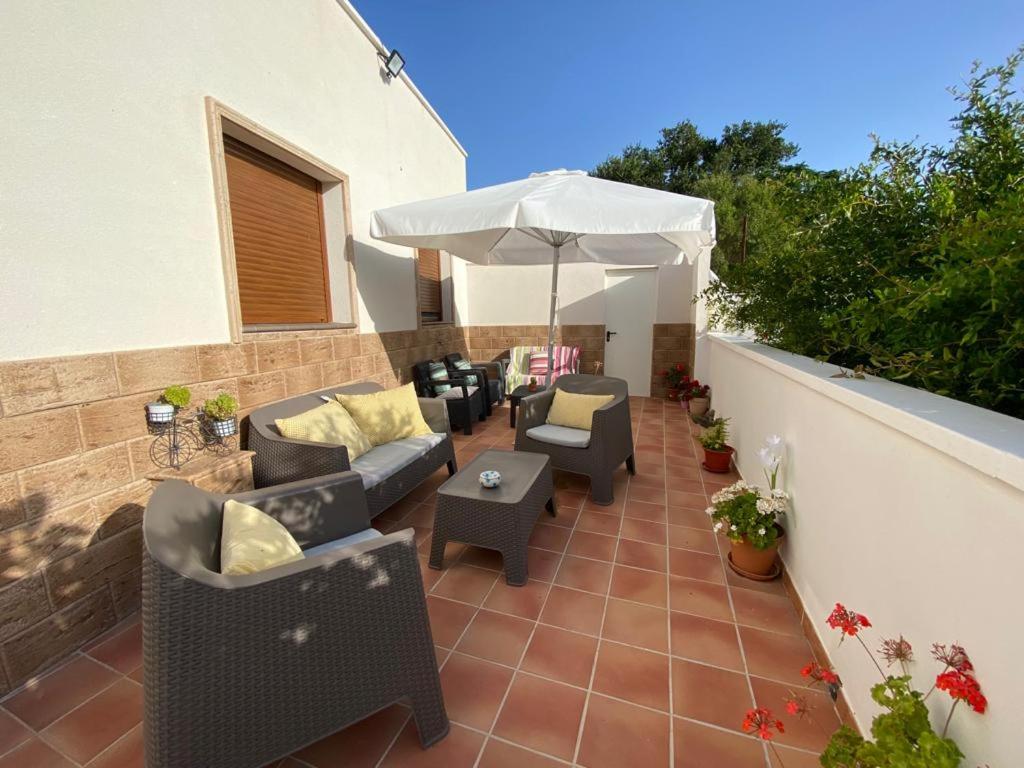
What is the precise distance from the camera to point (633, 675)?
5.30 ft

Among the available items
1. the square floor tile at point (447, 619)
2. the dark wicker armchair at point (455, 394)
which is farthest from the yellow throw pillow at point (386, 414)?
the square floor tile at point (447, 619)

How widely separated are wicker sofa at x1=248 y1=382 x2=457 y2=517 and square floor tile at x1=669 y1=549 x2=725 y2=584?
5.75 ft

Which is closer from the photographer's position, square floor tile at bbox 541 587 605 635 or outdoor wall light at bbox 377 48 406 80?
square floor tile at bbox 541 587 605 635

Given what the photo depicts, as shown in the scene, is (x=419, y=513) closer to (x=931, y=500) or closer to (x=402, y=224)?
(x=402, y=224)

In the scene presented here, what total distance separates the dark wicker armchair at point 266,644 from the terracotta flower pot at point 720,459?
119 inches

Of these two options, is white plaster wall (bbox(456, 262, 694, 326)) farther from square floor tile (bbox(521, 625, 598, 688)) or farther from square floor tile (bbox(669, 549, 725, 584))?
square floor tile (bbox(521, 625, 598, 688))

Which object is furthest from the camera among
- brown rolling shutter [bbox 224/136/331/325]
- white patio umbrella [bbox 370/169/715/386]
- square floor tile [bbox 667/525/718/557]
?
brown rolling shutter [bbox 224/136/331/325]

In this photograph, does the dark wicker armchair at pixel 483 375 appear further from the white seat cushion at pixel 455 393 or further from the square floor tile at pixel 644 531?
the square floor tile at pixel 644 531

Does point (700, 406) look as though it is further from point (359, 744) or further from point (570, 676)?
point (359, 744)

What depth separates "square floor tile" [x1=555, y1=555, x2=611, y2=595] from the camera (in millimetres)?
2150

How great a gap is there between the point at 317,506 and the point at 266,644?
2.45 feet

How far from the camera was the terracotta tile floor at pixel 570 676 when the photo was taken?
134cm

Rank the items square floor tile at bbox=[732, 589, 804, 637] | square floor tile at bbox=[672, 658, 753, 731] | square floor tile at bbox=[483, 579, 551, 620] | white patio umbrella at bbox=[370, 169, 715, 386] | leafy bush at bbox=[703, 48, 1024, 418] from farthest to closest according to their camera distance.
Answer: white patio umbrella at bbox=[370, 169, 715, 386] < square floor tile at bbox=[483, 579, 551, 620] < square floor tile at bbox=[732, 589, 804, 637] < square floor tile at bbox=[672, 658, 753, 731] < leafy bush at bbox=[703, 48, 1024, 418]

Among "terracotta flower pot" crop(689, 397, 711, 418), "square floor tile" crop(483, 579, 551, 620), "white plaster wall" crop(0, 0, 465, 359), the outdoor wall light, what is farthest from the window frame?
"terracotta flower pot" crop(689, 397, 711, 418)
